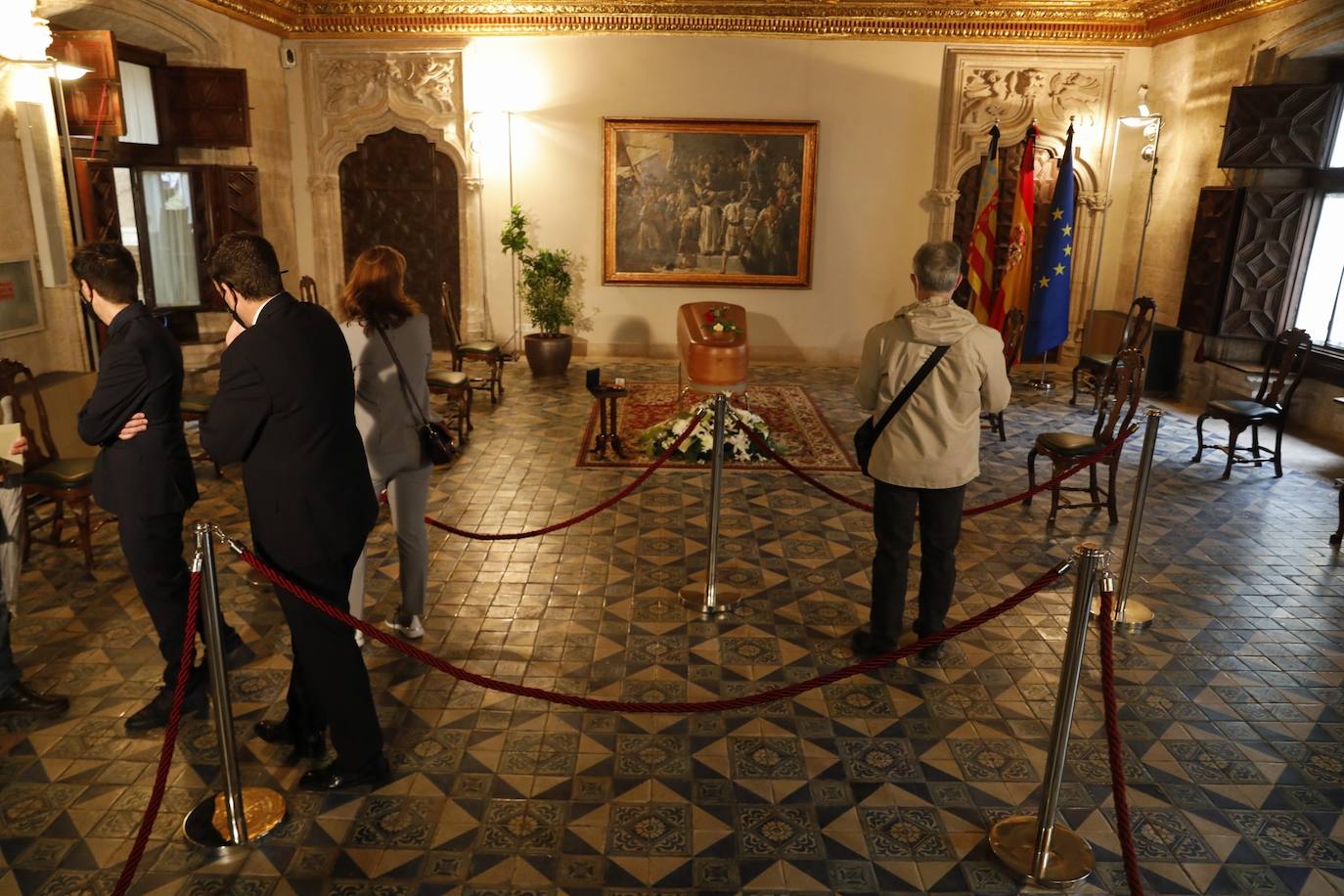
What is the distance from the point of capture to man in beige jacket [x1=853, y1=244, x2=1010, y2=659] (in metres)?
3.85

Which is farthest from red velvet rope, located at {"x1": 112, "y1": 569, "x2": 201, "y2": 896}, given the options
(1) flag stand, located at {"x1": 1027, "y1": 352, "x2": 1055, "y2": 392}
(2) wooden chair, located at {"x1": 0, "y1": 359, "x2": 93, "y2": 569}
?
(1) flag stand, located at {"x1": 1027, "y1": 352, "x2": 1055, "y2": 392}

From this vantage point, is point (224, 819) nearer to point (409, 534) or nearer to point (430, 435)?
point (409, 534)

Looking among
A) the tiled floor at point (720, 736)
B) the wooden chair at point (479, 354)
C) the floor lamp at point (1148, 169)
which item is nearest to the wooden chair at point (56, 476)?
the tiled floor at point (720, 736)

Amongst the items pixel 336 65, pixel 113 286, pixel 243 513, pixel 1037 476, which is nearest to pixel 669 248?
pixel 336 65

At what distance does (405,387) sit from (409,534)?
0.74 meters

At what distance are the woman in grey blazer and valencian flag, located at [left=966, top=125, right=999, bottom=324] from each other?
24.6ft

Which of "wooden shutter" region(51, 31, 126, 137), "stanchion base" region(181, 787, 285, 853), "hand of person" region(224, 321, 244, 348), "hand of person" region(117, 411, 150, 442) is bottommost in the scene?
"stanchion base" region(181, 787, 285, 853)

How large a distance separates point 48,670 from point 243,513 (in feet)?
7.16

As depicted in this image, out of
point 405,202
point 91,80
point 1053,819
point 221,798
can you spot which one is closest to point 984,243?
point 405,202

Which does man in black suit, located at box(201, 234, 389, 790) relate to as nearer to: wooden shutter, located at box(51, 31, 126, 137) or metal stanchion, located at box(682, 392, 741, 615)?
metal stanchion, located at box(682, 392, 741, 615)

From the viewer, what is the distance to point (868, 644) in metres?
4.49

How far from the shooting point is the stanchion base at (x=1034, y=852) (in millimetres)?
3006

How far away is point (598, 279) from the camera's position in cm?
1180

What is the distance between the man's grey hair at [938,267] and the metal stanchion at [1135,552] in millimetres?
1590
